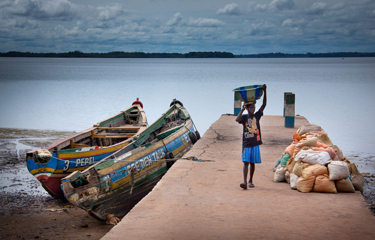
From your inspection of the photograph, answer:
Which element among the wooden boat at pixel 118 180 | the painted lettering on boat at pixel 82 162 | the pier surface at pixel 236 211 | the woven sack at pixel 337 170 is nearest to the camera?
the pier surface at pixel 236 211

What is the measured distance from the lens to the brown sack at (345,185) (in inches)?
237

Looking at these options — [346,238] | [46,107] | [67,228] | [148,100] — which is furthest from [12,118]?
[346,238]

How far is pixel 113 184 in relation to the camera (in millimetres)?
7652

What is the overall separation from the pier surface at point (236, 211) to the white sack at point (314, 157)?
0.53 metres

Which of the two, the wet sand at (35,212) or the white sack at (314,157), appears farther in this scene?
the wet sand at (35,212)

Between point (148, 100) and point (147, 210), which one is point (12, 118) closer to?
point (148, 100)

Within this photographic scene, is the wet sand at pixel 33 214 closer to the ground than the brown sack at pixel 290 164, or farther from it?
closer to the ground

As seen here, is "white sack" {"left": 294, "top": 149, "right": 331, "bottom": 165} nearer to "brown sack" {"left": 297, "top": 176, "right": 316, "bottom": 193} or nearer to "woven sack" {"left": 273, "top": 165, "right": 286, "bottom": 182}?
"brown sack" {"left": 297, "top": 176, "right": 316, "bottom": 193}

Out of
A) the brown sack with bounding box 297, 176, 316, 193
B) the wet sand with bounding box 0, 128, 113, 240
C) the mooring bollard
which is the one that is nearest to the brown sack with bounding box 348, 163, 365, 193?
the brown sack with bounding box 297, 176, 316, 193

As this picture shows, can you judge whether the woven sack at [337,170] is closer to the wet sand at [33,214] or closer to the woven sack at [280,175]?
the woven sack at [280,175]

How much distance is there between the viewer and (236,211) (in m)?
5.36

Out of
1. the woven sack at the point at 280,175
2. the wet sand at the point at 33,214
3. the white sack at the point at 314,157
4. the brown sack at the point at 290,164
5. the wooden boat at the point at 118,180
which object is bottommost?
the wet sand at the point at 33,214

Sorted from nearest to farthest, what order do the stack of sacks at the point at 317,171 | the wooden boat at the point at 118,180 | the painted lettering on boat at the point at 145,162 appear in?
the stack of sacks at the point at 317,171
the wooden boat at the point at 118,180
the painted lettering on boat at the point at 145,162

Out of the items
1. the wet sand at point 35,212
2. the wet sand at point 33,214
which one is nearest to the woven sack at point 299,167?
the wet sand at point 35,212
